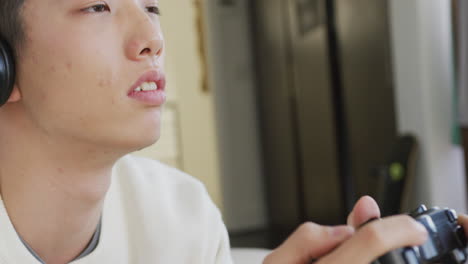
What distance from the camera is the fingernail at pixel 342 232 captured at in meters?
0.56

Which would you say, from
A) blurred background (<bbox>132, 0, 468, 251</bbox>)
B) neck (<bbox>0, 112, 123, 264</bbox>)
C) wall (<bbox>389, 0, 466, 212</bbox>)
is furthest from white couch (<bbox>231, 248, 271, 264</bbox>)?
wall (<bbox>389, 0, 466, 212</bbox>)

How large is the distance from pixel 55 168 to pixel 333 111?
240 centimetres

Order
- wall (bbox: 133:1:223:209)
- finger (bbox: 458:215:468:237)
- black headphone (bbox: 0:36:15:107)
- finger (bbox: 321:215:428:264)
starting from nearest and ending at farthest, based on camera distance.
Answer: finger (bbox: 321:215:428:264), finger (bbox: 458:215:468:237), black headphone (bbox: 0:36:15:107), wall (bbox: 133:1:223:209)

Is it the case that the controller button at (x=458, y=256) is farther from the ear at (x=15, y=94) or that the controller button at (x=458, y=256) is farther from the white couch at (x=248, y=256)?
the ear at (x=15, y=94)

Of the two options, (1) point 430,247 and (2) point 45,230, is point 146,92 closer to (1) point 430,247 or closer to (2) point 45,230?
(2) point 45,230

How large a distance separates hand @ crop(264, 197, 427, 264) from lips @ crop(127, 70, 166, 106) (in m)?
0.32

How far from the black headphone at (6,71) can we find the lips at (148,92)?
184mm

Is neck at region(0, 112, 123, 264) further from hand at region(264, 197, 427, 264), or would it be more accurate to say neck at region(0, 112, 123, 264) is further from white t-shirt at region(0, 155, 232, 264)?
hand at region(264, 197, 427, 264)

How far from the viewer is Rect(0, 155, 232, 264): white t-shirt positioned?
0.93 m

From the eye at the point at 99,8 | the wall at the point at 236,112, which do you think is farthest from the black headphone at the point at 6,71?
the wall at the point at 236,112

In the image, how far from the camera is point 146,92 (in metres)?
0.79

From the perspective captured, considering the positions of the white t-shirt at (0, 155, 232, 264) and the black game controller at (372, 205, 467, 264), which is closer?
the black game controller at (372, 205, 467, 264)

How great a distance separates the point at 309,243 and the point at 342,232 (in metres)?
0.04

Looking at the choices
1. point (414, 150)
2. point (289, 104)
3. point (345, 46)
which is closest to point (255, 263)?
point (414, 150)
